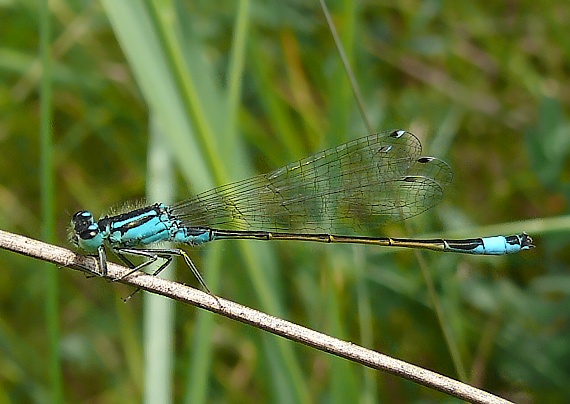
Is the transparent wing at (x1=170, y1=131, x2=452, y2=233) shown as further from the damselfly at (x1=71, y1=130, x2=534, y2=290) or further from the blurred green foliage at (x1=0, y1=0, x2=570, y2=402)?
the blurred green foliage at (x1=0, y1=0, x2=570, y2=402)

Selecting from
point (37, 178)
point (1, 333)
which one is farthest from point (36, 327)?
point (37, 178)

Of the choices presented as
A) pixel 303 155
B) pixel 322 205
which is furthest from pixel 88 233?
pixel 303 155

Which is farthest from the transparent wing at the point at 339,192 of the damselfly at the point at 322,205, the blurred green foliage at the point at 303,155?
the blurred green foliage at the point at 303,155

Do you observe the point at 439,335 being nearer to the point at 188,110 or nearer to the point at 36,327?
the point at 188,110

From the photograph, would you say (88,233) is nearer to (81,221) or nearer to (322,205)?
(81,221)

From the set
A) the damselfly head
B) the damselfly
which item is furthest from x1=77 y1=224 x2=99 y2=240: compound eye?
the damselfly

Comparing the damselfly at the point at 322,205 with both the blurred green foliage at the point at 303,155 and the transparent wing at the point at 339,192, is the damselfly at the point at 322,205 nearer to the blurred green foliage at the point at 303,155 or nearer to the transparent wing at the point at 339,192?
the transparent wing at the point at 339,192
